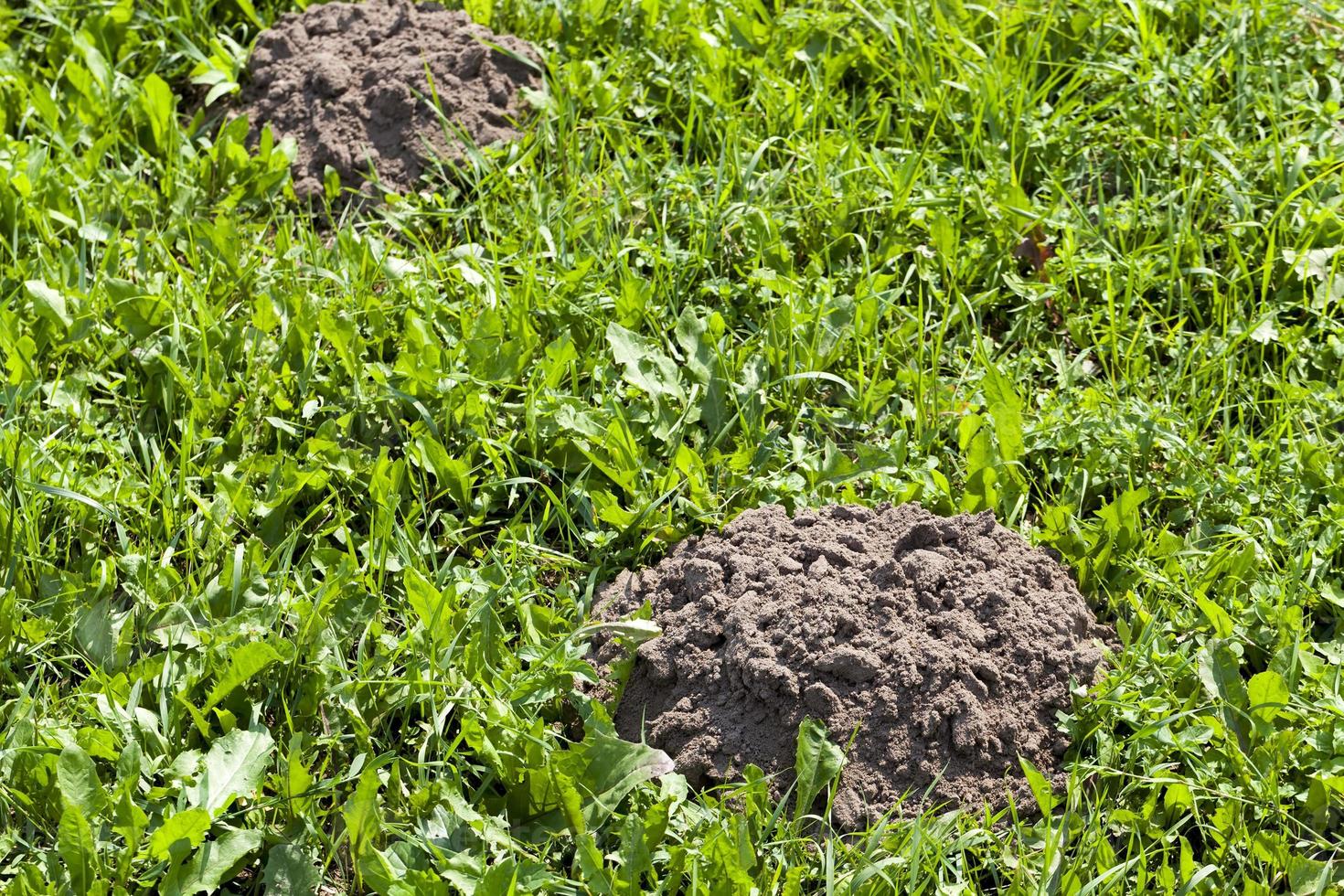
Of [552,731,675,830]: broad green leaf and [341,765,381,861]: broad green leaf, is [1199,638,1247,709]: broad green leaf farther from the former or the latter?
[341,765,381,861]: broad green leaf

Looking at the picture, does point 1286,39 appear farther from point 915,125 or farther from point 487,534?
point 487,534

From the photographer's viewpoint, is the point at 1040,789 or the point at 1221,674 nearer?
the point at 1040,789

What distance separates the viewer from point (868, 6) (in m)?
3.94

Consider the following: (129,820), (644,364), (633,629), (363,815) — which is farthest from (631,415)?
(129,820)

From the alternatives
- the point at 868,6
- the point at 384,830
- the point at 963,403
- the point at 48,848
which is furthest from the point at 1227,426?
the point at 48,848

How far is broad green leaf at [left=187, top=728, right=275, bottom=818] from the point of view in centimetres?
234

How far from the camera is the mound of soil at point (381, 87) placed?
3.67 m

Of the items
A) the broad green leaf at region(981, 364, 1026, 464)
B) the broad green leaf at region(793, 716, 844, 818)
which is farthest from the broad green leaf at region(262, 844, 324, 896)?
the broad green leaf at region(981, 364, 1026, 464)

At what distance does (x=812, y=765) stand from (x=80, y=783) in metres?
1.23

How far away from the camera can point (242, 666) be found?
248 centimetres

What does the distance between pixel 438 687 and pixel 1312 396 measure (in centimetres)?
197

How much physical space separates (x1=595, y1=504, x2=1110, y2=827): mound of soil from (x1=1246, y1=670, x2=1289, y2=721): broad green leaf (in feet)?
0.90

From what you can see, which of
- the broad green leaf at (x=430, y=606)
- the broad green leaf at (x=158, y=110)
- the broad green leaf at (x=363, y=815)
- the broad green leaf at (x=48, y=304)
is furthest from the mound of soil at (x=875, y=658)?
the broad green leaf at (x=158, y=110)

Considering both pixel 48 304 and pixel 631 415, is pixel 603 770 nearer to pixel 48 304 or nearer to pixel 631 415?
pixel 631 415
